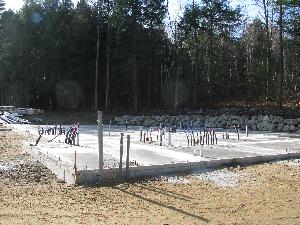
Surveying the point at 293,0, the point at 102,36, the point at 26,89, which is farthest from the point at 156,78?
the point at 293,0

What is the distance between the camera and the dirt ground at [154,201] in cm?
598

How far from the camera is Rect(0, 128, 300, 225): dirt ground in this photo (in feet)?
19.6

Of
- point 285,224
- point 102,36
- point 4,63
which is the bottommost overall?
point 285,224

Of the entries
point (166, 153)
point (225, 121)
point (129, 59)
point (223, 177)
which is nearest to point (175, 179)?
point (223, 177)

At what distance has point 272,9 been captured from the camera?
27750mm

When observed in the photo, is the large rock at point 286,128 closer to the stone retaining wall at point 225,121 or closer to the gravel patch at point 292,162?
the stone retaining wall at point 225,121

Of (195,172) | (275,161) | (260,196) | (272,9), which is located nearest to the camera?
(260,196)

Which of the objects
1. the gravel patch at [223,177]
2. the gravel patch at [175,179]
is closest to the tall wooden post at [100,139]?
the gravel patch at [175,179]

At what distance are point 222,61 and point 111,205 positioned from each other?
32.3m

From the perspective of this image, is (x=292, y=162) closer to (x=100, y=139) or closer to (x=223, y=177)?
(x=223, y=177)

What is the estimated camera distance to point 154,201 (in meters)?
6.95

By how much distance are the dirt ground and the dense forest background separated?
23.6 metres

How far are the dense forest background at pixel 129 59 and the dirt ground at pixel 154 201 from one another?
23626 millimetres

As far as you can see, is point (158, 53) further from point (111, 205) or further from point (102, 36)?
point (111, 205)
